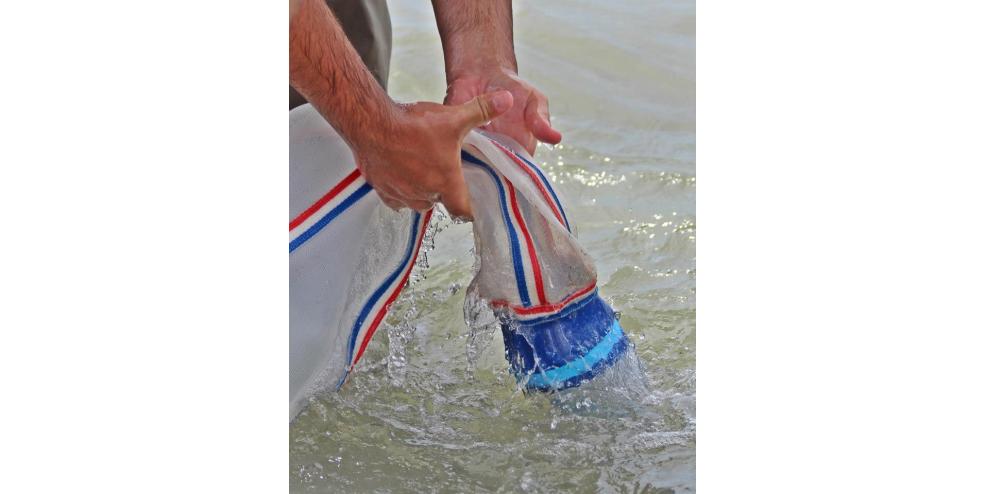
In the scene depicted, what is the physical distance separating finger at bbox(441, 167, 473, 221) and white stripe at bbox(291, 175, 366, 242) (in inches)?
4.3

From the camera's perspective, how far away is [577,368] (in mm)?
1511

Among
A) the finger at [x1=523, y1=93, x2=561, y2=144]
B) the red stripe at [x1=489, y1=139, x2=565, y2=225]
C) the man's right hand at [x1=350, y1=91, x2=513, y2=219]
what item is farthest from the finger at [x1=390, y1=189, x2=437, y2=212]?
the finger at [x1=523, y1=93, x2=561, y2=144]

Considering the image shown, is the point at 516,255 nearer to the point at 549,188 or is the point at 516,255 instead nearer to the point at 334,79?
the point at 549,188

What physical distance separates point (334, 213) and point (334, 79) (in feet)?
0.71

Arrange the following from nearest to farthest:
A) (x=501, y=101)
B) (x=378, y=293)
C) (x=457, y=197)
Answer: (x=501, y=101) < (x=457, y=197) < (x=378, y=293)

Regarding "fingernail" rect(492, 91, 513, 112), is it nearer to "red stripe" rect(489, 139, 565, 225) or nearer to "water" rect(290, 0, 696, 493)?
"red stripe" rect(489, 139, 565, 225)

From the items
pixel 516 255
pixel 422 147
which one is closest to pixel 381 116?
pixel 422 147
